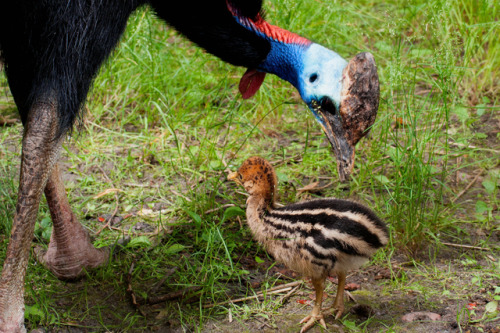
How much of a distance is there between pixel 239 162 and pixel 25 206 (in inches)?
67.8

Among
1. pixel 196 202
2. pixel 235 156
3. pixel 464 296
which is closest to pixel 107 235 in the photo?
pixel 196 202

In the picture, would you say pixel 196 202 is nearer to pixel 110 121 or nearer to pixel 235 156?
pixel 235 156

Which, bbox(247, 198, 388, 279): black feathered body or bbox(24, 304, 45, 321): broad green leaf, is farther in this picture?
bbox(24, 304, 45, 321): broad green leaf

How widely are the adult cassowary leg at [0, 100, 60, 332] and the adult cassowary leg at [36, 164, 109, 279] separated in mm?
449

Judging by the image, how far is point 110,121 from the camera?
470cm

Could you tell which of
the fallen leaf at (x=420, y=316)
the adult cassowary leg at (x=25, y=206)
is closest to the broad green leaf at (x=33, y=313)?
the adult cassowary leg at (x=25, y=206)

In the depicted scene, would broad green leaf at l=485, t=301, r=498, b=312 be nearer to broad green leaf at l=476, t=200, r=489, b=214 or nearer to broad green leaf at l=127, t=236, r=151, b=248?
broad green leaf at l=476, t=200, r=489, b=214

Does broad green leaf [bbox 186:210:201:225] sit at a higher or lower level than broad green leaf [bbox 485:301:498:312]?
lower

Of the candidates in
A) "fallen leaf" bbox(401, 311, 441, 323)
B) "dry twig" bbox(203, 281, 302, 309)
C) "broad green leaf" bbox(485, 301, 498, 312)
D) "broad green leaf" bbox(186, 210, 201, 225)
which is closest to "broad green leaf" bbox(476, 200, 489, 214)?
"broad green leaf" bbox(485, 301, 498, 312)

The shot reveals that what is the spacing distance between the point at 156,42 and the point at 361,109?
7.12 ft

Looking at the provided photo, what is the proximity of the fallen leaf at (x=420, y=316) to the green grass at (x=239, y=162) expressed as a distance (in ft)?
0.23

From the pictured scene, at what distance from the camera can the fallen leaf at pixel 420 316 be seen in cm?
290

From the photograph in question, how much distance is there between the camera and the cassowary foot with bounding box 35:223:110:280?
322cm

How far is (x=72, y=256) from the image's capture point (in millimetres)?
3219
